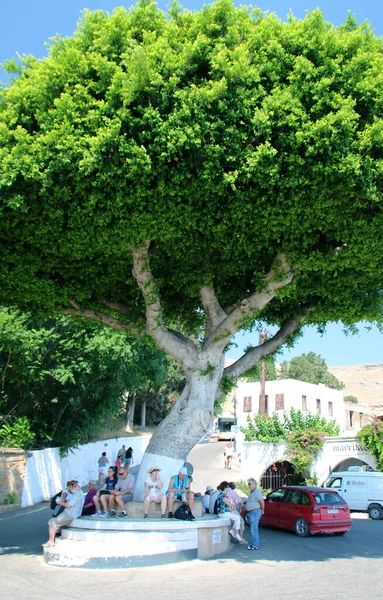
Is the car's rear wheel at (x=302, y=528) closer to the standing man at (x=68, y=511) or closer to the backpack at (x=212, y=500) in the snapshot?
the backpack at (x=212, y=500)

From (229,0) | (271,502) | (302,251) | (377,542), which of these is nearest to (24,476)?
(271,502)

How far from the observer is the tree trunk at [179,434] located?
1205 cm

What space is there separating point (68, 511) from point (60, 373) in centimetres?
1218

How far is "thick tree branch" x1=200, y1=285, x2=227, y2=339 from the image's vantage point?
13289 mm

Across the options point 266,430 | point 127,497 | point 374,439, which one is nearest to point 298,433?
point 266,430

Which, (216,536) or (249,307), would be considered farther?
(249,307)

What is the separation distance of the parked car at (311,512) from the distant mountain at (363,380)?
4588 inches

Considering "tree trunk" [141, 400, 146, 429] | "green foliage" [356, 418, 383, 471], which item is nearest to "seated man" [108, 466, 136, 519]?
"green foliage" [356, 418, 383, 471]

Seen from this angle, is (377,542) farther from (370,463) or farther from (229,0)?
(370,463)

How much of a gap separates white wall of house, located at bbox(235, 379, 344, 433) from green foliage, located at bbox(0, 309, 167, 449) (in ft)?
68.6

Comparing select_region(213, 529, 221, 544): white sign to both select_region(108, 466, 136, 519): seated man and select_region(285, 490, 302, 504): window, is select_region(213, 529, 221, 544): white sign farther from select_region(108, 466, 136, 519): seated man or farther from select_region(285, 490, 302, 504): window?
select_region(285, 490, 302, 504): window

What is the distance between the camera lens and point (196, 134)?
9.95 meters

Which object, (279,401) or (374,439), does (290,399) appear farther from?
(374,439)

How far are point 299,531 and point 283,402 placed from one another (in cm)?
3019
